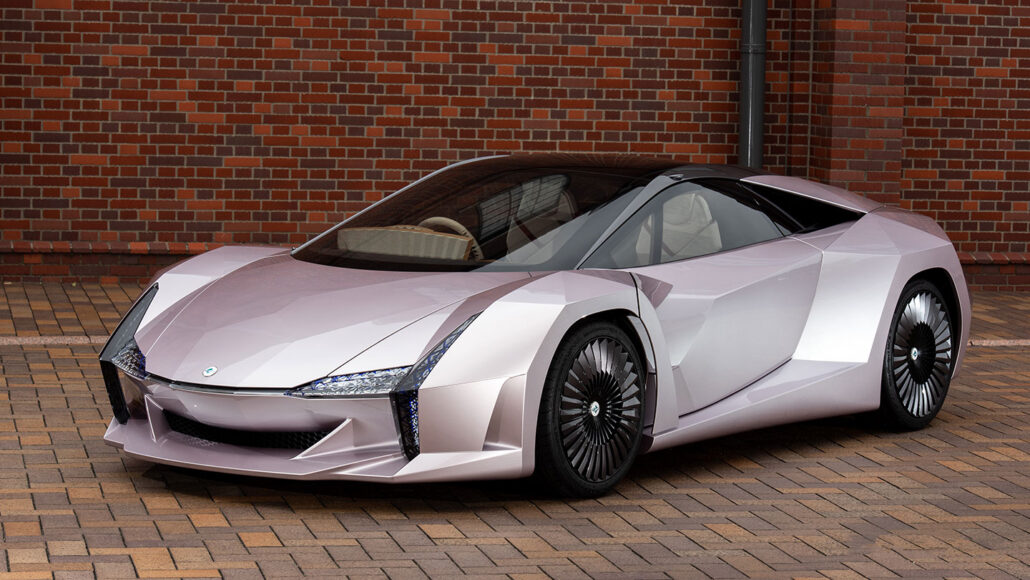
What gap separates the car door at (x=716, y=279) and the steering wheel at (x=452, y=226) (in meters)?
0.48

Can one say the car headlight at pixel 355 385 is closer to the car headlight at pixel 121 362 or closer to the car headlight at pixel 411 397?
the car headlight at pixel 411 397

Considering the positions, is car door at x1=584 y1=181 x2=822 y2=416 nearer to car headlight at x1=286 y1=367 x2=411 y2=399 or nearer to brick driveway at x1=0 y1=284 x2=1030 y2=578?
brick driveway at x1=0 y1=284 x2=1030 y2=578

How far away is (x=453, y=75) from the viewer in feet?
40.0

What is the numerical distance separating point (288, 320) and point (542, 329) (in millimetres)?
923

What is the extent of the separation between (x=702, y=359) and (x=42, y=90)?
23.0 ft

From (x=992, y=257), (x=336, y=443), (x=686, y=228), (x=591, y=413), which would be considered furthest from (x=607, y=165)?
(x=992, y=257)

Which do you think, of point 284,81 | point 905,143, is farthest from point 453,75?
point 905,143

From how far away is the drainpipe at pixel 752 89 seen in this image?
12.2 m

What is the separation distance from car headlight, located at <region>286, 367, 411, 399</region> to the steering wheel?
3.34 feet

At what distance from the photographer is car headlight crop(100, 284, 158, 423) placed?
5887 mm

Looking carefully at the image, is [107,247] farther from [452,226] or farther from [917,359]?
[917,359]

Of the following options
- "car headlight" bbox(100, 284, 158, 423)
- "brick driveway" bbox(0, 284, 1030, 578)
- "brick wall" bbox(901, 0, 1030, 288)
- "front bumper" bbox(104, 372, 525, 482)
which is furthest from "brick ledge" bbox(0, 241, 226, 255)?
"front bumper" bbox(104, 372, 525, 482)

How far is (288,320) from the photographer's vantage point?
18.9 ft

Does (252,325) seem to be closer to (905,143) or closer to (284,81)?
(284,81)
